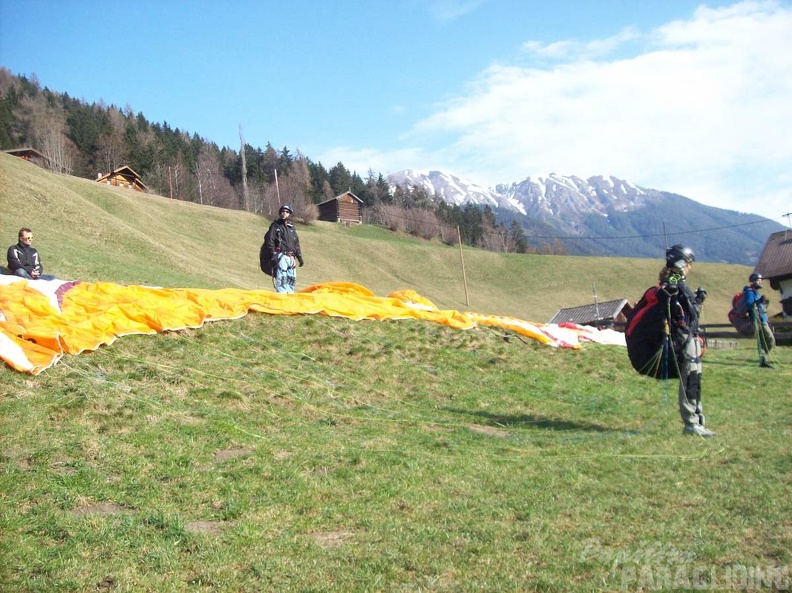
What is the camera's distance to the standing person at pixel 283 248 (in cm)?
1385

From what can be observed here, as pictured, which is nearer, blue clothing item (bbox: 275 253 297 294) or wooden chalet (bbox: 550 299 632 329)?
blue clothing item (bbox: 275 253 297 294)

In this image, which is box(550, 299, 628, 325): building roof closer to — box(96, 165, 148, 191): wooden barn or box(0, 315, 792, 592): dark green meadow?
box(0, 315, 792, 592): dark green meadow

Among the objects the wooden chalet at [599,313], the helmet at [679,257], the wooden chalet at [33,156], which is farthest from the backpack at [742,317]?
the wooden chalet at [33,156]

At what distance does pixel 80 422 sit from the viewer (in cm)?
636

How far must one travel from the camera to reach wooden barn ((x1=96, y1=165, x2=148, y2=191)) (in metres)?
71.4

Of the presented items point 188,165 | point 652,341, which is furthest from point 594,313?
point 188,165

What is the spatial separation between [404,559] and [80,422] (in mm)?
3838

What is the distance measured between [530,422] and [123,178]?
7330 centimetres

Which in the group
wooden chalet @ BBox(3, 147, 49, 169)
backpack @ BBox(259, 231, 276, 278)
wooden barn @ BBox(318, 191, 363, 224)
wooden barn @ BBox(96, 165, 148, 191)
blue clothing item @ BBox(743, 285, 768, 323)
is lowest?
blue clothing item @ BBox(743, 285, 768, 323)

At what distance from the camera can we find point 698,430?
7805 mm

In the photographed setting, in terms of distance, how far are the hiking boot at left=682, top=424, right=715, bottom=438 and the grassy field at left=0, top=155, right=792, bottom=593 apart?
0.28m

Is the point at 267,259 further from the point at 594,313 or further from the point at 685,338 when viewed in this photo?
the point at 594,313

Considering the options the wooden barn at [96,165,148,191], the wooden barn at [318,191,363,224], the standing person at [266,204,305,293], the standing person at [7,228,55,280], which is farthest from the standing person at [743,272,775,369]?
the wooden barn at [318,191,363,224]

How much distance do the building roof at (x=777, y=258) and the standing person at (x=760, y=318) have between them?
93.0ft
